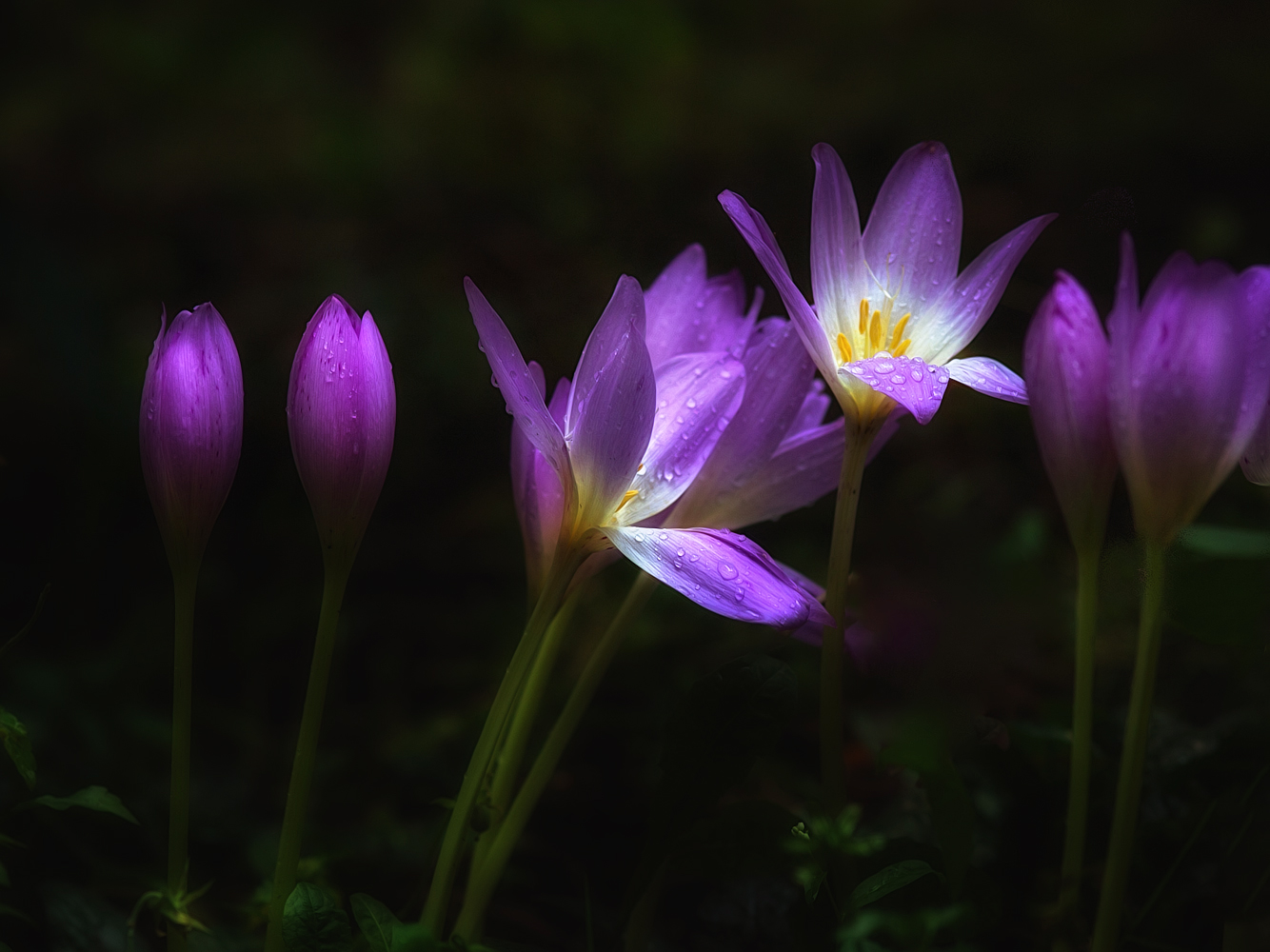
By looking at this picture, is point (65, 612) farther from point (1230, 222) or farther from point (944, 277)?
point (1230, 222)

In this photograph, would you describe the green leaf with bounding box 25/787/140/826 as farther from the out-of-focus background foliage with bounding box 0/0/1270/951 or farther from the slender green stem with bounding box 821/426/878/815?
the slender green stem with bounding box 821/426/878/815

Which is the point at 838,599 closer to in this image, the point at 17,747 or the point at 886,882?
the point at 886,882

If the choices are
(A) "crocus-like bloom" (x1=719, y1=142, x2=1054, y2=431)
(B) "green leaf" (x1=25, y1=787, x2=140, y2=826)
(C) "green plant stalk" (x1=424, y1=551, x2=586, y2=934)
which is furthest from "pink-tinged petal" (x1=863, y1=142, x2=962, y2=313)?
(B) "green leaf" (x1=25, y1=787, x2=140, y2=826)

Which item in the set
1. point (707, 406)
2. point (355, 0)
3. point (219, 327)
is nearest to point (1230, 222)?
point (707, 406)

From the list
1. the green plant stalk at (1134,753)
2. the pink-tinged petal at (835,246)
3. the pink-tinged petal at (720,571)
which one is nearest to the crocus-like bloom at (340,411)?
the pink-tinged petal at (720,571)

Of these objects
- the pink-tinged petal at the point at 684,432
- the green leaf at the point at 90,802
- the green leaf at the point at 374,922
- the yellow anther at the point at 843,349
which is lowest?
the green leaf at the point at 374,922

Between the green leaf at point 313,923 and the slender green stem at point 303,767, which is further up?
the slender green stem at point 303,767

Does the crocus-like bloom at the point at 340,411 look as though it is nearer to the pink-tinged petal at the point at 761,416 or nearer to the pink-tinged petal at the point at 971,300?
the pink-tinged petal at the point at 761,416
